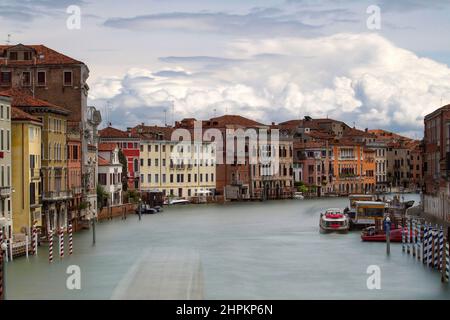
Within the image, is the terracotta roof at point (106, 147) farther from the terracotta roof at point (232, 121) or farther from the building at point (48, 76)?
the terracotta roof at point (232, 121)

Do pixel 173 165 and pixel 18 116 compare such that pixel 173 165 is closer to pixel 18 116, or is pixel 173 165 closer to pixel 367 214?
pixel 367 214

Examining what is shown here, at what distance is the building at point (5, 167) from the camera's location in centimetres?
2088

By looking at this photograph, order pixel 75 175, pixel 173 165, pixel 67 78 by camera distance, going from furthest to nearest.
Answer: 1. pixel 173 165
2. pixel 67 78
3. pixel 75 175

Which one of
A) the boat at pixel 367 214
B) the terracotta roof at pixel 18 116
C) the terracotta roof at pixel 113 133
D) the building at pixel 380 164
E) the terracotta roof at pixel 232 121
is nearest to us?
the terracotta roof at pixel 18 116

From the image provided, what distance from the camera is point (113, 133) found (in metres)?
43.3

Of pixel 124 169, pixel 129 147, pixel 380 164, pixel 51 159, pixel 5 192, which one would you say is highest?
pixel 129 147

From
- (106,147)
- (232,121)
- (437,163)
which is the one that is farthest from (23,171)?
(232,121)

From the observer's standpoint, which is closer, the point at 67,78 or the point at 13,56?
the point at 67,78

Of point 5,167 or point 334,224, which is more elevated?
point 5,167

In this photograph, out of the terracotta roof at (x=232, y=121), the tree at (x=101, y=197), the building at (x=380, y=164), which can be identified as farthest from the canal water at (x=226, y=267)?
the building at (x=380, y=164)

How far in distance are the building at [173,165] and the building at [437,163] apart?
15.0m

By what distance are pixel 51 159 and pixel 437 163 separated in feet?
34.4

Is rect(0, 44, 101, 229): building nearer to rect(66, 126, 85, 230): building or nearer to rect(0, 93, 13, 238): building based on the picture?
rect(66, 126, 85, 230): building
